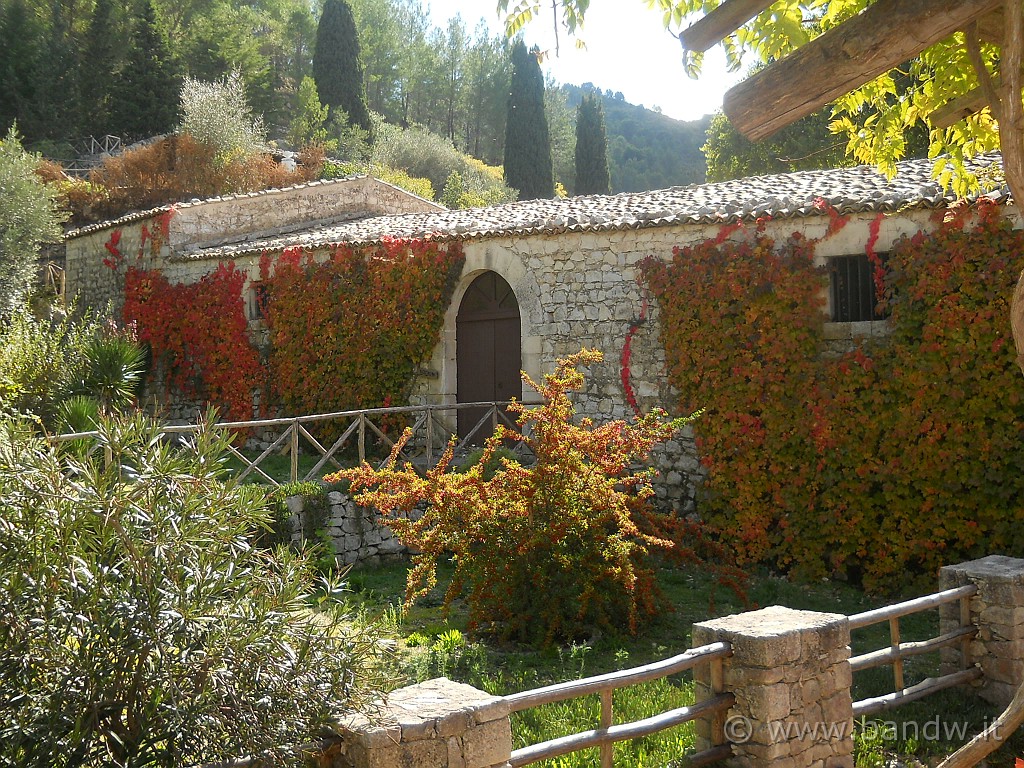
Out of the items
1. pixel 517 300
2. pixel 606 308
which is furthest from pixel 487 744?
pixel 517 300

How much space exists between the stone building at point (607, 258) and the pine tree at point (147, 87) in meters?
14.3

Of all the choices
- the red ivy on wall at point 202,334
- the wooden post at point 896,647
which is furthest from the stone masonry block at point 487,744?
the red ivy on wall at point 202,334

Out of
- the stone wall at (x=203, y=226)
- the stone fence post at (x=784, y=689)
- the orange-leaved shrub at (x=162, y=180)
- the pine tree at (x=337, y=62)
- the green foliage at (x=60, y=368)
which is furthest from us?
the pine tree at (x=337, y=62)

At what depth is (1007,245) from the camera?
790 cm

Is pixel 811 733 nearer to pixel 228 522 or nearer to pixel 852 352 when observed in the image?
pixel 228 522

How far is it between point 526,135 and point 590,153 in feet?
9.17

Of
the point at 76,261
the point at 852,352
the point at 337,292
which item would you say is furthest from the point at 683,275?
the point at 76,261

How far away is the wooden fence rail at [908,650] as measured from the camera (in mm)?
4828

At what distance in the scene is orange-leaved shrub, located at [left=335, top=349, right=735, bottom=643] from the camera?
652cm

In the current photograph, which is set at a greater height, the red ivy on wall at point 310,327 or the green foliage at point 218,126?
the green foliage at point 218,126

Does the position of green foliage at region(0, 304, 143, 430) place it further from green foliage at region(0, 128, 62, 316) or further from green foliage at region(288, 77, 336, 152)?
green foliage at region(288, 77, 336, 152)

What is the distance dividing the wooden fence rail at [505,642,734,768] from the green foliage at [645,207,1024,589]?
476 cm

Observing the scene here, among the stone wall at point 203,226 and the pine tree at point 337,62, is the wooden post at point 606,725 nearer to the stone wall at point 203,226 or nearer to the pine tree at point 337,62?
the stone wall at point 203,226

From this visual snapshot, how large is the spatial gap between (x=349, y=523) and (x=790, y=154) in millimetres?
17682
